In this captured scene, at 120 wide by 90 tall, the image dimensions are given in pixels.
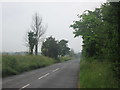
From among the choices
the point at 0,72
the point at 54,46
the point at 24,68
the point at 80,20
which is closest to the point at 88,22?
the point at 80,20

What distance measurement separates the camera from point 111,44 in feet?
38.3

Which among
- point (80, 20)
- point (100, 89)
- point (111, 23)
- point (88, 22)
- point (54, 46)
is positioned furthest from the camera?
point (54, 46)

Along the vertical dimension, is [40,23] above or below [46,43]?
above

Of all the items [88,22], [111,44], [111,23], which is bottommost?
[111,44]

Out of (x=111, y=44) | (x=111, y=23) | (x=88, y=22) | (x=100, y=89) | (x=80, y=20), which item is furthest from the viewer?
(x=80, y=20)

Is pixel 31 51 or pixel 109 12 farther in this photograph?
pixel 31 51

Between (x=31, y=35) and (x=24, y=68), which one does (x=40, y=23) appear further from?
(x=24, y=68)

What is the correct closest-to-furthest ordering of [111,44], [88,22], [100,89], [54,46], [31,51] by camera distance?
[100,89]
[111,44]
[88,22]
[31,51]
[54,46]

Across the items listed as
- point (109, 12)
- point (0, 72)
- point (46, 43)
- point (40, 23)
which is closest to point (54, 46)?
point (46, 43)

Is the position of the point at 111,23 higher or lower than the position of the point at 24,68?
higher

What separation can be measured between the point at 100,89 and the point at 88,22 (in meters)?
19.7

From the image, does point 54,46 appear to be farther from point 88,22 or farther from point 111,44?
point 111,44

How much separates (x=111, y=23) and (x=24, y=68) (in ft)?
63.0

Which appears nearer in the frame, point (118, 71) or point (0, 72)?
point (118, 71)
